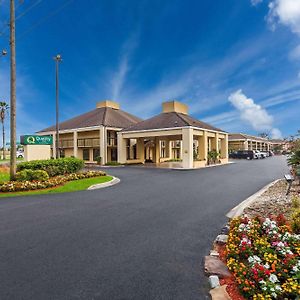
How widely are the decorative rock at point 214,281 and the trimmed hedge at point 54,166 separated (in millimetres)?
15379

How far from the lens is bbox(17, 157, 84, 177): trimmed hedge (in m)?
16.7

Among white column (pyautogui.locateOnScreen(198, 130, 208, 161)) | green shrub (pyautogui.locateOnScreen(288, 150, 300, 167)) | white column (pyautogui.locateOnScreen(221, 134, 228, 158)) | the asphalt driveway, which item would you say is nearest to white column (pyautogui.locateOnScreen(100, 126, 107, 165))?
white column (pyautogui.locateOnScreen(198, 130, 208, 161))

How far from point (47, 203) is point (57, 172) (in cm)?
847

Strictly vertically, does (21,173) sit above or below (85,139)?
below

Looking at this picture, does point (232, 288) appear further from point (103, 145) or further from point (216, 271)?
point (103, 145)

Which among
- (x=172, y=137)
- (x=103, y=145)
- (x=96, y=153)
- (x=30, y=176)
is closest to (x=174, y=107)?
(x=172, y=137)

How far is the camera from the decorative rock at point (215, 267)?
13.9 ft

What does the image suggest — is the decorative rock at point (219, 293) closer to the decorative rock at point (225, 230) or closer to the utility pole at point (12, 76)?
the decorative rock at point (225, 230)

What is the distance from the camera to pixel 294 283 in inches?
132

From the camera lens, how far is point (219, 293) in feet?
12.1

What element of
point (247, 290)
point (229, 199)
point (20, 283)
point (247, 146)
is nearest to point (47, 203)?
point (20, 283)

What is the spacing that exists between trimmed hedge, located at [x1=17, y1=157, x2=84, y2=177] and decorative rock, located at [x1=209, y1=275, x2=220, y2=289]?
15.4 m

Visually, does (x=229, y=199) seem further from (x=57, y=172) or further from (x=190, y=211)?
(x=57, y=172)

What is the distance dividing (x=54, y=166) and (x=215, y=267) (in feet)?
51.7
